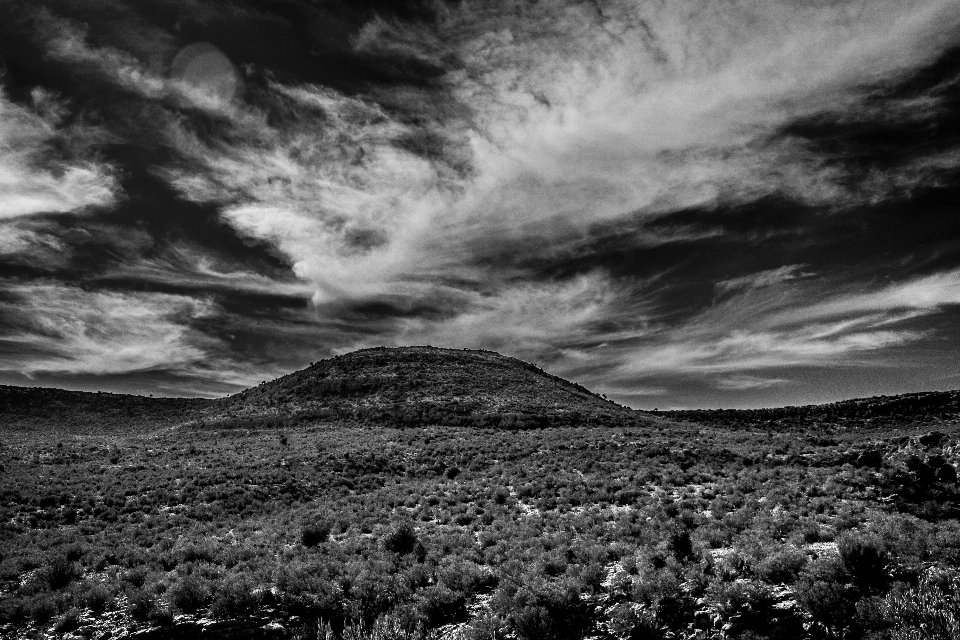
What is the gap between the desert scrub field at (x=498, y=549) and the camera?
9.52 metres

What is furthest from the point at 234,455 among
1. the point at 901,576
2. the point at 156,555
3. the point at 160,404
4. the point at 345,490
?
the point at 160,404

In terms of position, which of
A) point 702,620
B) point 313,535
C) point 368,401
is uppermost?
point 368,401

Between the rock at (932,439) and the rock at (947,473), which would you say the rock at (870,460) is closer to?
the rock at (947,473)

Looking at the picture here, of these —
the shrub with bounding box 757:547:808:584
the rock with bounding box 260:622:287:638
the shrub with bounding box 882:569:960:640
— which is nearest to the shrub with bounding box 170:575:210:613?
the rock with bounding box 260:622:287:638

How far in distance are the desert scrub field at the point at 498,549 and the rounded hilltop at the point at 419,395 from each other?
81.7 ft

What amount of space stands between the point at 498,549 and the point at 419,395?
161 feet

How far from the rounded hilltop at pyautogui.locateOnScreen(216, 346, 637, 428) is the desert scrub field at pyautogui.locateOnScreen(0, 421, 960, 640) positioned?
2492 centimetres

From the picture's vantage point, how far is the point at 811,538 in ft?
41.7

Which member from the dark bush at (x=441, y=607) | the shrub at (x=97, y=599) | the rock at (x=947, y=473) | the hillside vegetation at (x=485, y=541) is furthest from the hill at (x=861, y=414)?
the shrub at (x=97, y=599)

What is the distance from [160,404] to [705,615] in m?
103

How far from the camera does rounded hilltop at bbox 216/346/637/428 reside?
55841 millimetres

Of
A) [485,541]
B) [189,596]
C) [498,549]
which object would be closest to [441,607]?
[498,549]

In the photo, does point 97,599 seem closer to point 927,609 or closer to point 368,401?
point 927,609

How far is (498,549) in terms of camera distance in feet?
48.4
